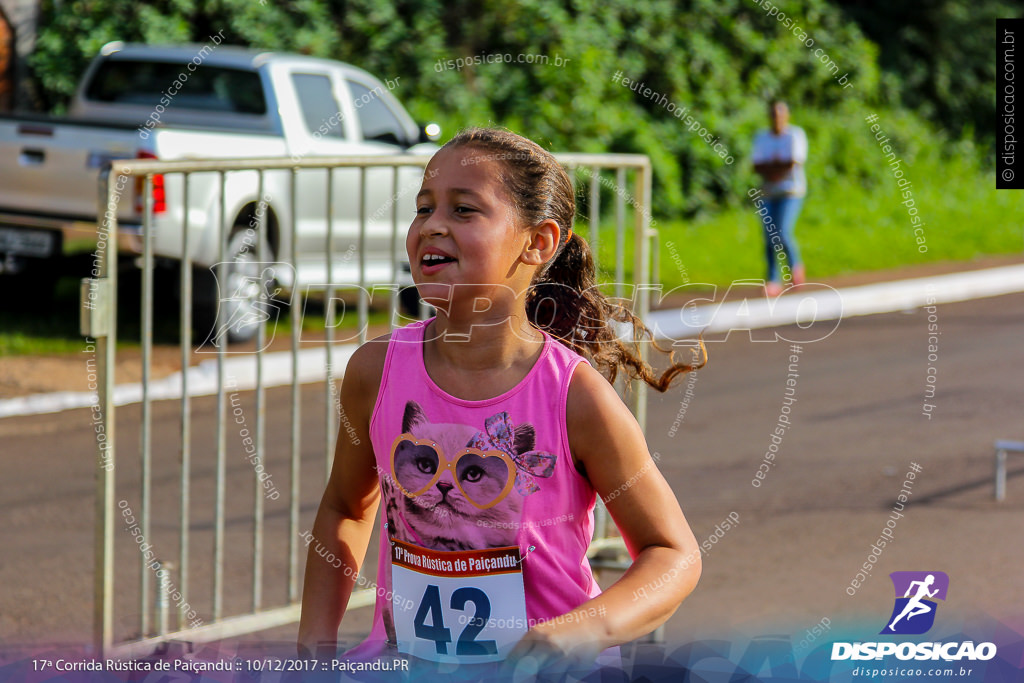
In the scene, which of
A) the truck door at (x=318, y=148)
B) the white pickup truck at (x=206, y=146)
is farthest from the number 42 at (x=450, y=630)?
the truck door at (x=318, y=148)

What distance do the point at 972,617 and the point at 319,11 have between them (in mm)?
12947

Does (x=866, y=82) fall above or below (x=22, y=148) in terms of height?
above

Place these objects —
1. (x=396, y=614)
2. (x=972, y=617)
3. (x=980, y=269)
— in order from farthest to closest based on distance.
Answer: (x=980, y=269)
(x=972, y=617)
(x=396, y=614)

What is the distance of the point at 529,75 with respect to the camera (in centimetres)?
1714

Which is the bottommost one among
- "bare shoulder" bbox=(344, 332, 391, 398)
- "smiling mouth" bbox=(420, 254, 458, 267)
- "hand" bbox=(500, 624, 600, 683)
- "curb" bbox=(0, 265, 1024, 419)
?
"curb" bbox=(0, 265, 1024, 419)

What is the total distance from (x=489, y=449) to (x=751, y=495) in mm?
4437

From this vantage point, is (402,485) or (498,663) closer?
(498,663)

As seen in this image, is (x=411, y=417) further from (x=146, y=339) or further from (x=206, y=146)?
(x=206, y=146)

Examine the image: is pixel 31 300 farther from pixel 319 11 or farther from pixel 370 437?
pixel 370 437

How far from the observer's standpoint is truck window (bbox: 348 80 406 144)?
1141 cm

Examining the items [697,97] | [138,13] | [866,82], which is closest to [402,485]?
[138,13]

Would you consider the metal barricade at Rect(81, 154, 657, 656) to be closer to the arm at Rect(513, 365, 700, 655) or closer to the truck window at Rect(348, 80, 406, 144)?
the arm at Rect(513, 365, 700, 655)

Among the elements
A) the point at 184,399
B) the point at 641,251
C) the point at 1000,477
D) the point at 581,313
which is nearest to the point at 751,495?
the point at 1000,477

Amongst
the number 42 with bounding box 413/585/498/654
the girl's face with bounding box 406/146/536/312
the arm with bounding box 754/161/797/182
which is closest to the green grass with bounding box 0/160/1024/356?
the arm with bounding box 754/161/797/182
